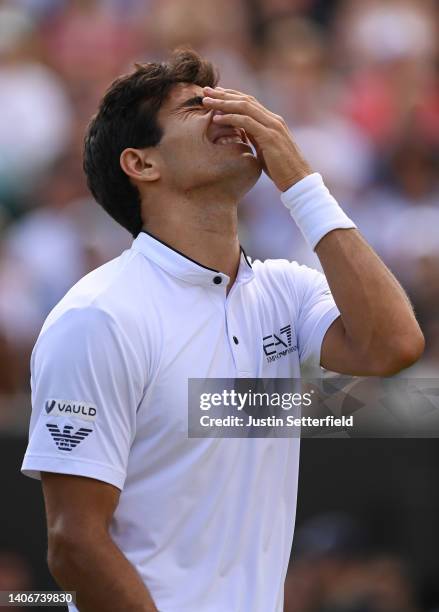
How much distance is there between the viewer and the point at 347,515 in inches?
212

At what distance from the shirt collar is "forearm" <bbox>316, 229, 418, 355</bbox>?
312mm

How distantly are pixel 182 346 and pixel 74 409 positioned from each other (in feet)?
1.14

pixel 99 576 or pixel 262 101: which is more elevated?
pixel 262 101

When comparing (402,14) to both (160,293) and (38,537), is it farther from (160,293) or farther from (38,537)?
(160,293)

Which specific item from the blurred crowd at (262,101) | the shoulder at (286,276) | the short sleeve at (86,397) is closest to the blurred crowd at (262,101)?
the blurred crowd at (262,101)

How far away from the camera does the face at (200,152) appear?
11.0ft

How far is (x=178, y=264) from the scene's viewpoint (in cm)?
331

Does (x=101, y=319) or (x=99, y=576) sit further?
(x=101, y=319)

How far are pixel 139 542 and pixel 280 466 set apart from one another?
470 mm

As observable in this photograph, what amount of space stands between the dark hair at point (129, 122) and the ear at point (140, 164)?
0.07 feet

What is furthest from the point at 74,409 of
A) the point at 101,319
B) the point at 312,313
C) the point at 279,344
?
the point at 312,313

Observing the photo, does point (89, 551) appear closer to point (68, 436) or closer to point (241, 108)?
point (68, 436)

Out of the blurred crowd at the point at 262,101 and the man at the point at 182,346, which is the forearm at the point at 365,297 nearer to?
the man at the point at 182,346

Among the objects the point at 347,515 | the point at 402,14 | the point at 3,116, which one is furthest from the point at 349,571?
the point at 402,14
